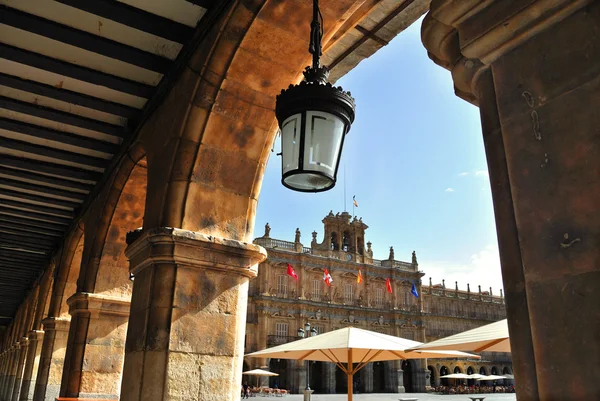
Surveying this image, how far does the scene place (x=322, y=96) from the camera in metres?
1.98

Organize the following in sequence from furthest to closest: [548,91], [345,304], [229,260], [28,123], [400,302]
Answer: [400,302], [345,304], [28,123], [229,260], [548,91]

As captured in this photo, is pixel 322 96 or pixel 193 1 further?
pixel 193 1

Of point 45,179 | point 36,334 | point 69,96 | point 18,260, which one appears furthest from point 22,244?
point 69,96

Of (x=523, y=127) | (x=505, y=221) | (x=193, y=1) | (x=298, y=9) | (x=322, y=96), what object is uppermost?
(x=193, y=1)

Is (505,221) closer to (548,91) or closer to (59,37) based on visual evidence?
(548,91)

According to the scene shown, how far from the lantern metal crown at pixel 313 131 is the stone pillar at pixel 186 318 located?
1280 millimetres

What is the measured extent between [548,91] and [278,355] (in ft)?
21.9

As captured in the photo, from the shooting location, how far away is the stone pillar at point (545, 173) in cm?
103

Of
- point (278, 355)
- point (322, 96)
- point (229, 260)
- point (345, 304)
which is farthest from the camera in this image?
point (345, 304)

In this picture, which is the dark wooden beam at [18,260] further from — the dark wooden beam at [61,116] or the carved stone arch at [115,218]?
the dark wooden beam at [61,116]

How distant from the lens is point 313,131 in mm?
1969

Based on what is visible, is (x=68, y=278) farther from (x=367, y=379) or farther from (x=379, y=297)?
(x=379, y=297)

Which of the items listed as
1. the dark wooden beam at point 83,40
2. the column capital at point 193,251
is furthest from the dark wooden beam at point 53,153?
the column capital at point 193,251

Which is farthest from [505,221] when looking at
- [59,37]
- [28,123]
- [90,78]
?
[28,123]
